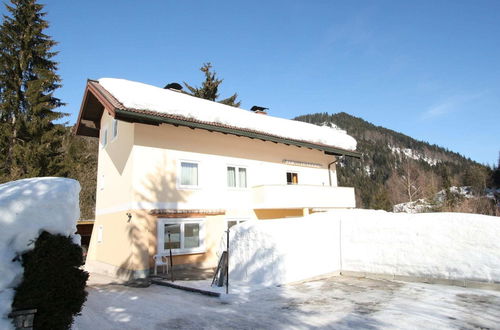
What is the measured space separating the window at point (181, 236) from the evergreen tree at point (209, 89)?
22758mm

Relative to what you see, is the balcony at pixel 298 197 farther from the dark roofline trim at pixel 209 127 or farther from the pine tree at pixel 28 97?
the pine tree at pixel 28 97

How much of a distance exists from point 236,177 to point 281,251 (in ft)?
26.3

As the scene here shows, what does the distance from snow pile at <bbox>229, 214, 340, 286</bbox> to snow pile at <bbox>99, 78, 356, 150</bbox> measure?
23.5 feet

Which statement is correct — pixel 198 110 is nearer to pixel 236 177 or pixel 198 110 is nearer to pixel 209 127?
pixel 209 127

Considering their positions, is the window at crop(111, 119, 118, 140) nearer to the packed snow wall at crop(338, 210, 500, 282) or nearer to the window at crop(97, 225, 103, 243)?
the window at crop(97, 225, 103, 243)

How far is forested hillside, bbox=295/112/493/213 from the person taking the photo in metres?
40.4

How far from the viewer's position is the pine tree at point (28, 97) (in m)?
22.1

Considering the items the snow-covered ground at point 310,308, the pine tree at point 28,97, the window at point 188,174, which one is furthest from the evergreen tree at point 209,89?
the snow-covered ground at point 310,308

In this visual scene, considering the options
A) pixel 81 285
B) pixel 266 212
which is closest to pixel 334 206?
pixel 266 212

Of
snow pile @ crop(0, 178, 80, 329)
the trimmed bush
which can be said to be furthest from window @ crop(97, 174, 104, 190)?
the trimmed bush

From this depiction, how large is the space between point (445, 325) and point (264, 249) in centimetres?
537

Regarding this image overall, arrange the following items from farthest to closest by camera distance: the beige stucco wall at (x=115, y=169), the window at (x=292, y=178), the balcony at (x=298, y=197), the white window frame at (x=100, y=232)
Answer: the window at (x=292, y=178), the white window frame at (x=100, y=232), the balcony at (x=298, y=197), the beige stucco wall at (x=115, y=169)

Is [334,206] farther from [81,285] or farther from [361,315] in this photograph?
[81,285]

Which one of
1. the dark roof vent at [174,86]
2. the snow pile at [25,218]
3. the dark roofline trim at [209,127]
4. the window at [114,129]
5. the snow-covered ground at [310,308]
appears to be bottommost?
the snow-covered ground at [310,308]
